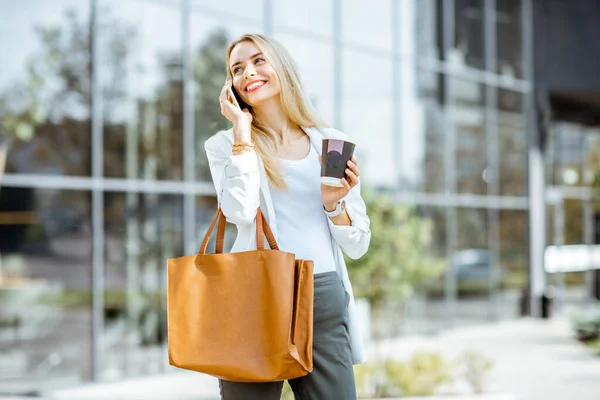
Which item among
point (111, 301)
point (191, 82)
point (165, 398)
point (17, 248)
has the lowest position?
point (165, 398)

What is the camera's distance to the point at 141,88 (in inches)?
367

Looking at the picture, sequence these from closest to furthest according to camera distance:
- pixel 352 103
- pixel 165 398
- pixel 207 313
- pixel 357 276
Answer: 1. pixel 207 313
2. pixel 165 398
3. pixel 357 276
4. pixel 352 103

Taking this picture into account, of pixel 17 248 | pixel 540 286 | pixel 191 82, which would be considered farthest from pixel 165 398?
pixel 540 286

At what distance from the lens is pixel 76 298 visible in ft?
28.5

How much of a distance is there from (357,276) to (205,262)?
6727 mm

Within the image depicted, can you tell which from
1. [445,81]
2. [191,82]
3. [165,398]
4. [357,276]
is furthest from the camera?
[445,81]

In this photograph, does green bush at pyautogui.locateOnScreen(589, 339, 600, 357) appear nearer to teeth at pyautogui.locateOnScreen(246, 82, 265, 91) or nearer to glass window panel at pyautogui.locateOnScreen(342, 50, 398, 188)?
glass window panel at pyautogui.locateOnScreen(342, 50, 398, 188)

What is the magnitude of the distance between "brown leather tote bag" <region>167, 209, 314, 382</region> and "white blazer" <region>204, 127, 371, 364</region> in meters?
0.07

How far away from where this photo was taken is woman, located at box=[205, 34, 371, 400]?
7.70 feet

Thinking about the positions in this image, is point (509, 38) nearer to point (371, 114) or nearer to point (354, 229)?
point (371, 114)

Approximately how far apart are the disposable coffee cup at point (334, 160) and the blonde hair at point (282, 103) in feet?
0.50

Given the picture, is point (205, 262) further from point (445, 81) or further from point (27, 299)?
point (445, 81)

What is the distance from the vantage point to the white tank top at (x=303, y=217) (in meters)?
2.40

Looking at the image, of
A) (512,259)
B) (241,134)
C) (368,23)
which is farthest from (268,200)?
(512,259)
